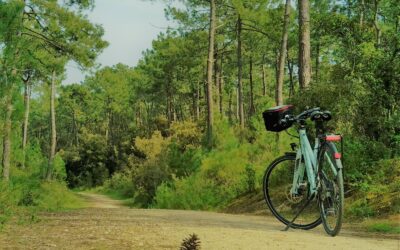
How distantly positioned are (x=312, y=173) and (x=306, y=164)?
131mm

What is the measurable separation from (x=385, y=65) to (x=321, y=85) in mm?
1619

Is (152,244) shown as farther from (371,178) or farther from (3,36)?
(371,178)

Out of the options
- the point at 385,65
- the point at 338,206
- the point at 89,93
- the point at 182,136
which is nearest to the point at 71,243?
the point at 338,206

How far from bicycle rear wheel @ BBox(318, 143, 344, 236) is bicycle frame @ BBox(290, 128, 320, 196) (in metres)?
0.10

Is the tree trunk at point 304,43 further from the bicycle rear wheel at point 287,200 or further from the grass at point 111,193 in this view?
the grass at point 111,193

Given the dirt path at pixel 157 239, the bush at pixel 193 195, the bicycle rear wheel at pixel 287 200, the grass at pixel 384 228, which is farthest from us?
the bush at pixel 193 195

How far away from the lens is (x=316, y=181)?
20.3ft

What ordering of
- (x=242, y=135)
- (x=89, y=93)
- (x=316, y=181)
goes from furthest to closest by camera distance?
(x=89, y=93) → (x=242, y=135) → (x=316, y=181)

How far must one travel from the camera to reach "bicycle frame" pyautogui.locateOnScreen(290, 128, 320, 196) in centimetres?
621

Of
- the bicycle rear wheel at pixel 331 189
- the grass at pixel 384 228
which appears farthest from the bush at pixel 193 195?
the bicycle rear wheel at pixel 331 189

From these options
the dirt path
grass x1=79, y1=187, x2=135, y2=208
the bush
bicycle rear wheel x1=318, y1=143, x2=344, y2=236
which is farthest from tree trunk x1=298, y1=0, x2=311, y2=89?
grass x1=79, y1=187, x2=135, y2=208

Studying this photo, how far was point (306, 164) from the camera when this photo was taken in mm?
6254

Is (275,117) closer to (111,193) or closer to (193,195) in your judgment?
(193,195)

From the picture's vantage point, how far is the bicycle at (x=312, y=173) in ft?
19.1
